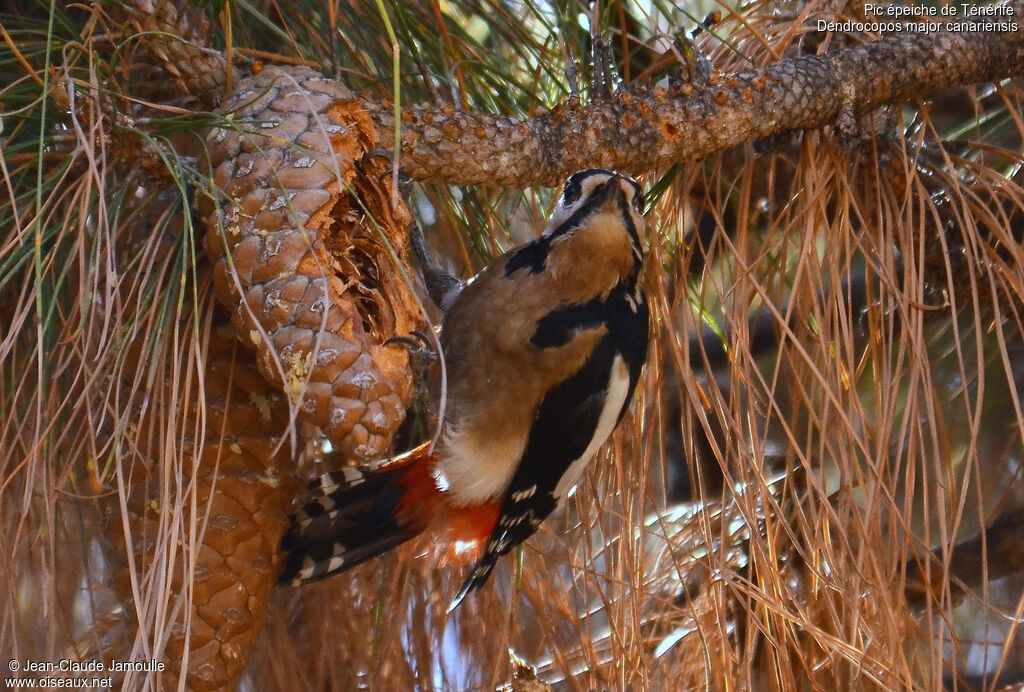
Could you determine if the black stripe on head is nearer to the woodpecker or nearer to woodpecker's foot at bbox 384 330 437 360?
the woodpecker

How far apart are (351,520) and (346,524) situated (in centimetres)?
1

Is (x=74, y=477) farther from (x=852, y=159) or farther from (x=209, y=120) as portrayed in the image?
(x=852, y=159)

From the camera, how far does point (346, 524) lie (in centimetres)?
131

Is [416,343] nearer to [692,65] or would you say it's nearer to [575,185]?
[575,185]

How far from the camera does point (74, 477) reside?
3.69 ft

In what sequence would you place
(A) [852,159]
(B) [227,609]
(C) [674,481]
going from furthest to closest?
(C) [674,481] → (A) [852,159] → (B) [227,609]

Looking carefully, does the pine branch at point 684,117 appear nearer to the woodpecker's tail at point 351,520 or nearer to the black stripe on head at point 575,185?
the black stripe on head at point 575,185

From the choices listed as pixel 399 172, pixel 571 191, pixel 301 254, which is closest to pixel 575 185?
pixel 571 191

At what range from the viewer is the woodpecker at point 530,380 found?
139 centimetres

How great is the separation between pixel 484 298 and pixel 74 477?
590 mm

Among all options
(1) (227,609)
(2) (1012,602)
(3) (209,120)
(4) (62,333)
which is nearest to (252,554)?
(1) (227,609)

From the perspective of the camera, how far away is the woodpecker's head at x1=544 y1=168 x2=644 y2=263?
1.26 meters

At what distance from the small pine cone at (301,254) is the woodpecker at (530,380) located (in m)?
0.39

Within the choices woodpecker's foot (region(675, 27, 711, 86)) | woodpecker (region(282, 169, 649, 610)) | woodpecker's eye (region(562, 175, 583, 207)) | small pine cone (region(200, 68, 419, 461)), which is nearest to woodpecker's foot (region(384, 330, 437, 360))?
small pine cone (region(200, 68, 419, 461))
